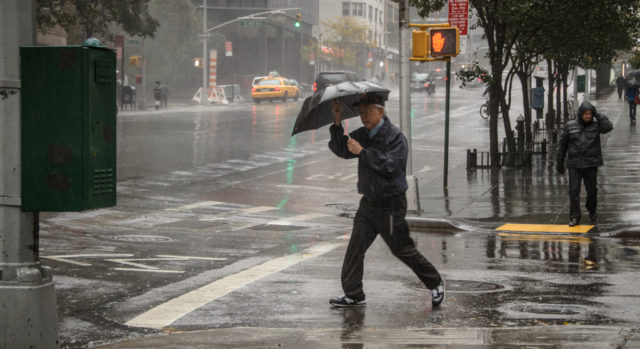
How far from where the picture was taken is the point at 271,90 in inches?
2393

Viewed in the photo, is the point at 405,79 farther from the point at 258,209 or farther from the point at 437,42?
the point at 258,209

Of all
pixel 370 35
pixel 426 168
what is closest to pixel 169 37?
pixel 426 168

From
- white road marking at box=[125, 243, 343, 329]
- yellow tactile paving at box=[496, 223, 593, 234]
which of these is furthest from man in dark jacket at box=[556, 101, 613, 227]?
white road marking at box=[125, 243, 343, 329]

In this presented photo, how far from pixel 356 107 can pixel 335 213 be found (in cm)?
821

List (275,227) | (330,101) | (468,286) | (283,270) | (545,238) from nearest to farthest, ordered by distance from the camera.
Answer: (330,101) → (468,286) → (283,270) → (545,238) → (275,227)

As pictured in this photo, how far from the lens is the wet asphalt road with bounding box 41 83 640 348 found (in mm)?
7531

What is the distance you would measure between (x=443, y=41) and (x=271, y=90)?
4465cm

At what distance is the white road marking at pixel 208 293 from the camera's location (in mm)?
7617

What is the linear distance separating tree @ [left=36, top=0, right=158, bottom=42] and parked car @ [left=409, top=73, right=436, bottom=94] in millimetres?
32006

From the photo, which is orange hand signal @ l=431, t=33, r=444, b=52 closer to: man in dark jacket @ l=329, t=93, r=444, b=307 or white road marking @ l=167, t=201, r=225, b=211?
white road marking @ l=167, t=201, r=225, b=211

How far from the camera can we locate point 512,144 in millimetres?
23656

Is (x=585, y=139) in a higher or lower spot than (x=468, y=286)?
higher

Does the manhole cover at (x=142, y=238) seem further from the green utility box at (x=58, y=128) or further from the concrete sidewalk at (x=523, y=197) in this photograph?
the green utility box at (x=58, y=128)

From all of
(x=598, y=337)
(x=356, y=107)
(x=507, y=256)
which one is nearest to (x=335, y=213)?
(x=507, y=256)
